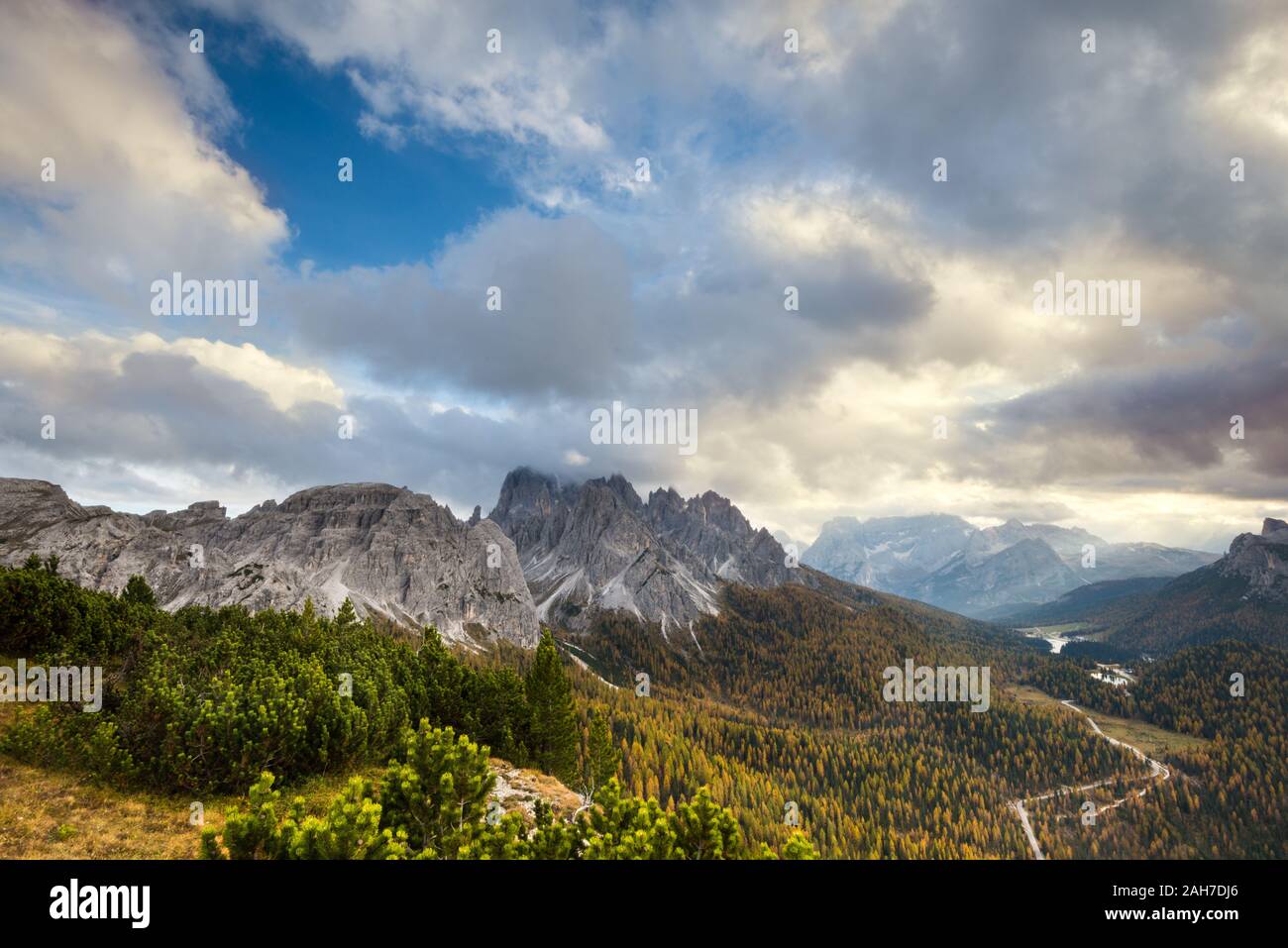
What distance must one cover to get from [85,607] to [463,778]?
98.7ft

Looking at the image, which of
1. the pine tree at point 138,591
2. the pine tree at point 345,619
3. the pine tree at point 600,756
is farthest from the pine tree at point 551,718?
the pine tree at point 138,591

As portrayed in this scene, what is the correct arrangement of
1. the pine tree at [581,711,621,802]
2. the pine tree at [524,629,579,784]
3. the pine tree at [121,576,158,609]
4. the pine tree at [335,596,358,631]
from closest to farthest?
the pine tree at [581,711,621,802] → the pine tree at [524,629,579,784] → the pine tree at [121,576,158,609] → the pine tree at [335,596,358,631]

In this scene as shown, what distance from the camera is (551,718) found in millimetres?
40438

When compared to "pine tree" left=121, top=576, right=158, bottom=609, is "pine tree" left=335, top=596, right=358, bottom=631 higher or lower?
lower

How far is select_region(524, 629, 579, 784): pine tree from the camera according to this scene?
3947cm

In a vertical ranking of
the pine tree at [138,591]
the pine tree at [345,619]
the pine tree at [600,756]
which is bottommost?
the pine tree at [600,756]

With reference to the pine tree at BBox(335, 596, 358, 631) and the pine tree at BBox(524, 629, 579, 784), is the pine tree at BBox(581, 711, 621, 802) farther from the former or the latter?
the pine tree at BBox(335, 596, 358, 631)

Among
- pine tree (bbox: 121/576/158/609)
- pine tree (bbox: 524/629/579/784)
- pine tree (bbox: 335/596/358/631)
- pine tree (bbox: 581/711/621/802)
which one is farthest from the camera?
pine tree (bbox: 335/596/358/631)

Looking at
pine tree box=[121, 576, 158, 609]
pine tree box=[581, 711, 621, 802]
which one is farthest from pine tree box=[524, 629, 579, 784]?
pine tree box=[121, 576, 158, 609]

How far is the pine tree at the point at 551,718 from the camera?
39469 mm

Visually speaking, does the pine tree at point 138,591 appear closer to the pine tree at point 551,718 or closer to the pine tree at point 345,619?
the pine tree at point 345,619
